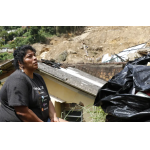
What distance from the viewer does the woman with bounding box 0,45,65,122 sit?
1719 mm

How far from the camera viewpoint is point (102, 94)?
2.54 meters

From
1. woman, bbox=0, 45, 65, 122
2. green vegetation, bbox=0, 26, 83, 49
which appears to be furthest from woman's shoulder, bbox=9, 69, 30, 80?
green vegetation, bbox=0, 26, 83, 49

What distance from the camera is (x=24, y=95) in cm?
173

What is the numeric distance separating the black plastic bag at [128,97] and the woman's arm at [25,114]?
3.12 ft

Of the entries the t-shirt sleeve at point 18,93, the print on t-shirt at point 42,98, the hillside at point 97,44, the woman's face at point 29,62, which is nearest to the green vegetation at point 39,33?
the hillside at point 97,44

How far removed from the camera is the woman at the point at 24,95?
1.72 meters

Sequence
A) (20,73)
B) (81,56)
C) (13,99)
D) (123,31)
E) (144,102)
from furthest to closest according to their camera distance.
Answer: (123,31) → (81,56) → (144,102) → (20,73) → (13,99)

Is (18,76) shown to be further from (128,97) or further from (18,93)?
(128,97)

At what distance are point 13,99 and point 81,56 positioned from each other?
2581 cm

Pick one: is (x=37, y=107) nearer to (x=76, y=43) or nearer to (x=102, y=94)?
(x=102, y=94)

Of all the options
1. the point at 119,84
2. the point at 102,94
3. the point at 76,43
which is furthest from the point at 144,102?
the point at 76,43

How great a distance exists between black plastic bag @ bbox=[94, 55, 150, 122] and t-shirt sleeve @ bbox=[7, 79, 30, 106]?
→ 1043 mm

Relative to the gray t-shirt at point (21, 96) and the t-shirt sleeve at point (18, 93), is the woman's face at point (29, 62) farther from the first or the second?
the t-shirt sleeve at point (18, 93)

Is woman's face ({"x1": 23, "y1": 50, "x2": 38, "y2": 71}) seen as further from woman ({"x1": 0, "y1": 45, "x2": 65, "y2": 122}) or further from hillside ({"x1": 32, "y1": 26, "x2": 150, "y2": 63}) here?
hillside ({"x1": 32, "y1": 26, "x2": 150, "y2": 63})
